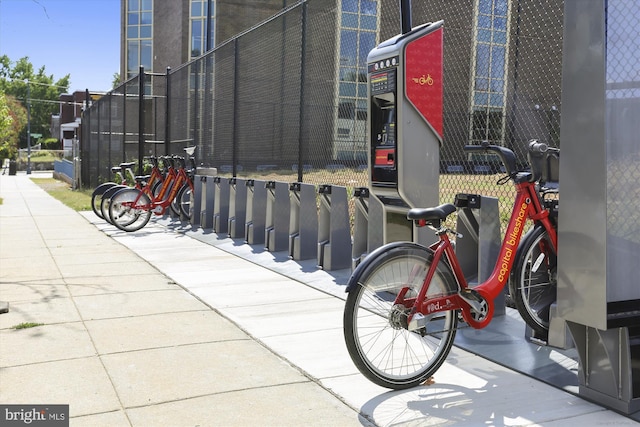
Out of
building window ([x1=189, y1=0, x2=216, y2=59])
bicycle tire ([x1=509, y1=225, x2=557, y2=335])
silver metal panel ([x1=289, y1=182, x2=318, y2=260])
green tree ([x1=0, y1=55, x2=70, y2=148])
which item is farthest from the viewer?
green tree ([x1=0, y1=55, x2=70, y2=148])

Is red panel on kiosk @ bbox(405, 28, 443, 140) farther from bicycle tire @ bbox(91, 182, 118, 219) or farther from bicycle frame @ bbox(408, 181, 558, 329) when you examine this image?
bicycle tire @ bbox(91, 182, 118, 219)

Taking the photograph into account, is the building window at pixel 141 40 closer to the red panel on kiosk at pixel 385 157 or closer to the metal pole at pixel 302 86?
the metal pole at pixel 302 86

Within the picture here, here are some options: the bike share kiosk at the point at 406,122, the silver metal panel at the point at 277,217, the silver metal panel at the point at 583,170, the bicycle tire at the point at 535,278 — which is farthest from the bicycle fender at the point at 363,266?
the silver metal panel at the point at 277,217

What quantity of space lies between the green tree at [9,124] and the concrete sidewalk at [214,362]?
27657mm

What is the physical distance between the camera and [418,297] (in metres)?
3.84

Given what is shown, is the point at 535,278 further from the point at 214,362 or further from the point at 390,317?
the point at 214,362

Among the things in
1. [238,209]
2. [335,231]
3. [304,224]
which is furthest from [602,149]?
[238,209]

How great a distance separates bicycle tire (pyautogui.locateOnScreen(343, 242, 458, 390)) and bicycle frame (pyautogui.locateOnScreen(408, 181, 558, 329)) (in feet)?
0.14

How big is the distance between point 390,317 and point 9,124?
33515mm

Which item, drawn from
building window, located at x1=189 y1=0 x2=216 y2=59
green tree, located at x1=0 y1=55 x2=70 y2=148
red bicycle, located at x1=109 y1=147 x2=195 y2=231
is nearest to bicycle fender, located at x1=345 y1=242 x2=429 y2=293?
red bicycle, located at x1=109 y1=147 x2=195 y2=231

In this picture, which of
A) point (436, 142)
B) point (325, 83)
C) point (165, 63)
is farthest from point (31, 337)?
point (165, 63)

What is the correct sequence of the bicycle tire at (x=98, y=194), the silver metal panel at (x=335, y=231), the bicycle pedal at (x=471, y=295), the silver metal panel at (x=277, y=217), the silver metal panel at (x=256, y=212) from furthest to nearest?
the bicycle tire at (x=98, y=194)
the silver metal panel at (x=256, y=212)
the silver metal panel at (x=277, y=217)
the silver metal panel at (x=335, y=231)
the bicycle pedal at (x=471, y=295)

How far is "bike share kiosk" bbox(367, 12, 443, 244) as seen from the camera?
17.6ft

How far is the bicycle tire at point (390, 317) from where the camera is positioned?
146 inches
